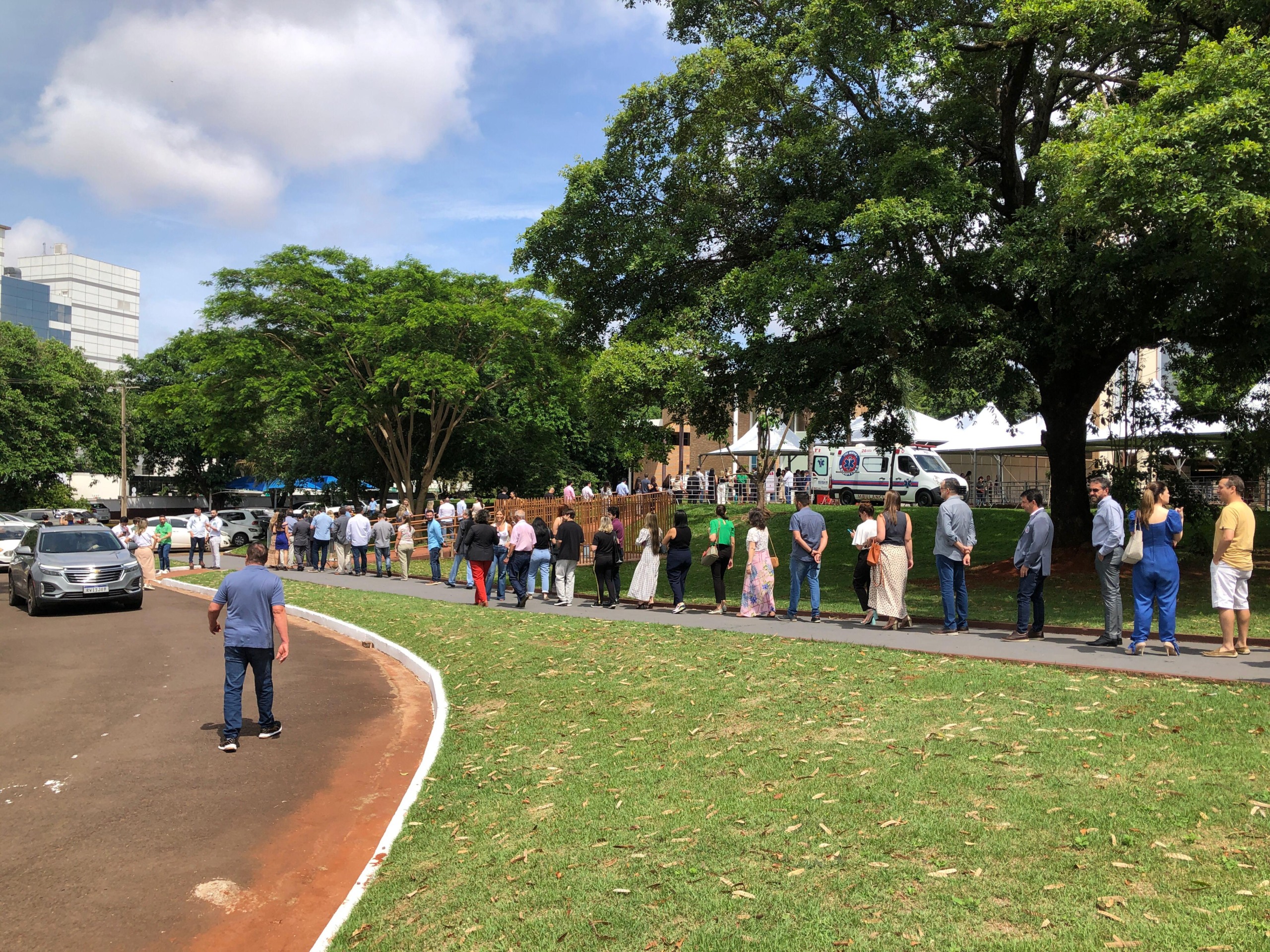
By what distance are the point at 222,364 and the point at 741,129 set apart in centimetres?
2115

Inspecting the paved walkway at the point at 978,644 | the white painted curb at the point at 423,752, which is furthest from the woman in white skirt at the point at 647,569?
the white painted curb at the point at 423,752

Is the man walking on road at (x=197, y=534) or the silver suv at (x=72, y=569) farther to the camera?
the man walking on road at (x=197, y=534)

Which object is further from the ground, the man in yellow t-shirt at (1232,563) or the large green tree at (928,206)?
the large green tree at (928,206)

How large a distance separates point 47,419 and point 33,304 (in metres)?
79.4

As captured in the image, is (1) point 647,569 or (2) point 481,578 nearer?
(1) point 647,569

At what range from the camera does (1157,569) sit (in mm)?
9688

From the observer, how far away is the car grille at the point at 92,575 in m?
16.0

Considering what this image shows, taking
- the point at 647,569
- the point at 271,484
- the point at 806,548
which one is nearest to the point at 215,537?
the point at 647,569

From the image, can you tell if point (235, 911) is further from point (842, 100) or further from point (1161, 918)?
point (842, 100)

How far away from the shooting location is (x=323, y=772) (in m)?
7.14

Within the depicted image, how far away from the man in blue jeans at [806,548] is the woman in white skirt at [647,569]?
2643mm

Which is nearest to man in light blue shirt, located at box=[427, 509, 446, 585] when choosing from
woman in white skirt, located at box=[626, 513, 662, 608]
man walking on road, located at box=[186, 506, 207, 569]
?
woman in white skirt, located at box=[626, 513, 662, 608]

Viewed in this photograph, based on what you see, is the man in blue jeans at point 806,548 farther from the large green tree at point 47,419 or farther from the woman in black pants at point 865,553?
the large green tree at point 47,419

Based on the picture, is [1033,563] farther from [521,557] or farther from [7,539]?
[7,539]
